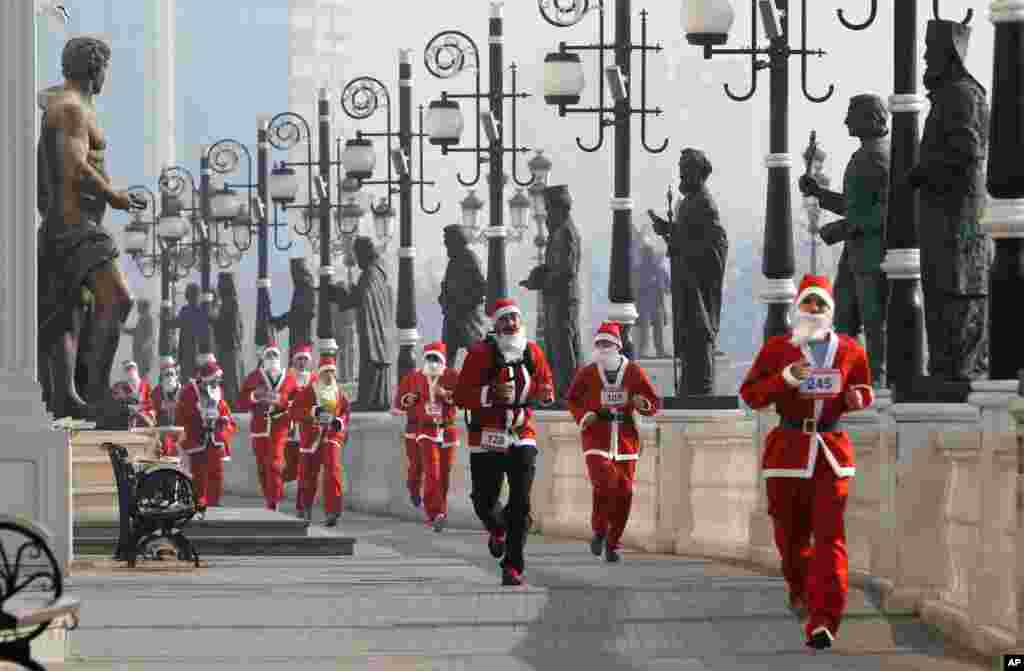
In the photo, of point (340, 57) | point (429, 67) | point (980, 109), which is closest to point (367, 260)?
point (429, 67)

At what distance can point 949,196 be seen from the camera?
18719mm

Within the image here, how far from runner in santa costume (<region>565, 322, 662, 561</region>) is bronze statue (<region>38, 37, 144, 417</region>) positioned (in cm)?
339

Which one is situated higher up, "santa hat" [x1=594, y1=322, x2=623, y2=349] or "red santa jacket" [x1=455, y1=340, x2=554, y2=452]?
"santa hat" [x1=594, y1=322, x2=623, y2=349]

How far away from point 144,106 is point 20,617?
9006cm

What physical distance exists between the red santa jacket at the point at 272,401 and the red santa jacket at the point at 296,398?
4cm

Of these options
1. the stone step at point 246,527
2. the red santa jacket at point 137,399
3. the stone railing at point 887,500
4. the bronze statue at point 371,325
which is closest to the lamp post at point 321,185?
the bronze statue at point 371,325

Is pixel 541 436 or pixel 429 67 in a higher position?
pixel 429 67

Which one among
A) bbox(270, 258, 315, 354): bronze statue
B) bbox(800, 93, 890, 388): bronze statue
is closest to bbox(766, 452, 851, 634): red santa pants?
bbox(800, 93, 890, 388): bronze statue

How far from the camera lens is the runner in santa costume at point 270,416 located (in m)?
38.0

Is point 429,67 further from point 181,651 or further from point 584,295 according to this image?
point 584,295

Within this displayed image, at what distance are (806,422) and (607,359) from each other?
7205mm

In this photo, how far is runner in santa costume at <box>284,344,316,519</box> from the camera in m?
35.9

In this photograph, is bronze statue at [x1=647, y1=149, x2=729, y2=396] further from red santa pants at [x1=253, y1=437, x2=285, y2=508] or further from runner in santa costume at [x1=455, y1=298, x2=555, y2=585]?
red santa pants at [x1=253, y1=437, x2=285, y2=508]

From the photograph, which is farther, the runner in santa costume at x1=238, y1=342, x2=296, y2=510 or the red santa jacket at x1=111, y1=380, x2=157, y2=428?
the red santa jacket at x1=111, y1=380, x2=157, y2=428
